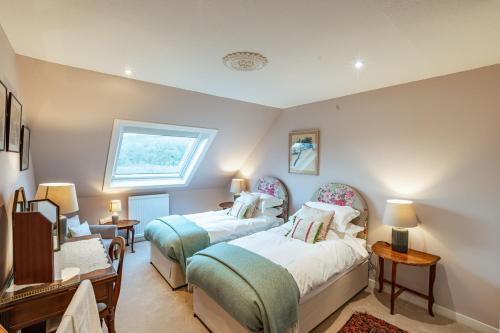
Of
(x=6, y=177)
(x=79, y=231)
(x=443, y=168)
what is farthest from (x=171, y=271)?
(x=443, y=168)

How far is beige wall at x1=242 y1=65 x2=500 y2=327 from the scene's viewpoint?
2199 mm

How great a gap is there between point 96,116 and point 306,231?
9.24ft

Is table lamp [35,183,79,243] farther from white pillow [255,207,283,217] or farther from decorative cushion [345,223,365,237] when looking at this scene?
decorative cushion [345,223,365,237]

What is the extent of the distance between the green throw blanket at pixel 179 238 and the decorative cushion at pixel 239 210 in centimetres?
71

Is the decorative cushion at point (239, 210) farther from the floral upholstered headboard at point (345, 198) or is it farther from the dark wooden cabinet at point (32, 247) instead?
the dark wooden cabinet at point (32, 247)

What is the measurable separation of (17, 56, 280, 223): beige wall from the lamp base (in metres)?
2.47

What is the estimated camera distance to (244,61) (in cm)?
207

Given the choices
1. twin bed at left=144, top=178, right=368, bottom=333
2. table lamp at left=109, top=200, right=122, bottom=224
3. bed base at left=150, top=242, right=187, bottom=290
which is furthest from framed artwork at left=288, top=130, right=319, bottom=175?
table lamp at left=109, top=200, right=122, bottom=224

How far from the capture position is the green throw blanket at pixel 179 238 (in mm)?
2709

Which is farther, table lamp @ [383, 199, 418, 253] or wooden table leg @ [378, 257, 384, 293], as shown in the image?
wooden table leg @ [378, 257, 384, 293]

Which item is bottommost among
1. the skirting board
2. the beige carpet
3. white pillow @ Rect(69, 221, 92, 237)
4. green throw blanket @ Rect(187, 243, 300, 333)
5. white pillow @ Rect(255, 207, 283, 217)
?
the beige carpet

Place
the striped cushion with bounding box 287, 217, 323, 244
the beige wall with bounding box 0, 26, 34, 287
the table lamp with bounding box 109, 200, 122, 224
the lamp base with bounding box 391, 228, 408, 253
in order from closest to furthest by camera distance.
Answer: the beige wall with bounding box 0, 26, 34, 287, the lamp base with bounding box 391, 228, 408, 253, the striped cushion with bounding box 287, 217, 323, 244, the table lamp with bounding box 109, 200, 122, 224

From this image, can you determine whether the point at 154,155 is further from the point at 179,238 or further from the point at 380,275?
the point at 380,275

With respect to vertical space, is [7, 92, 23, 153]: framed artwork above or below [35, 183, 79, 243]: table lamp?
above
